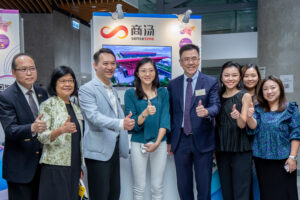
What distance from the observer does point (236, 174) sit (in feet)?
7.72

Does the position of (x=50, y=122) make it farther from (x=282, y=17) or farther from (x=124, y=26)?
(x=282, y=17)

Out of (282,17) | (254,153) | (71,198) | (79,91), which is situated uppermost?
(282,17)

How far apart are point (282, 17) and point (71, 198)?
5378 mm

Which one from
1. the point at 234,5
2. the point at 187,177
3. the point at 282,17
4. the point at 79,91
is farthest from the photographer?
the point at 234,5

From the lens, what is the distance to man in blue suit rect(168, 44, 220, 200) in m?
2.40

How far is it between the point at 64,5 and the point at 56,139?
8004 millimetres

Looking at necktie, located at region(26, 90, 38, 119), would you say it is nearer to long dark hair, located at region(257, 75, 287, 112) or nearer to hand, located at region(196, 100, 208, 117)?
hand, located at region(196, 100, 208, 117)

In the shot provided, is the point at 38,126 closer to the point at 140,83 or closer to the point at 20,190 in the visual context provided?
the point at 20,190

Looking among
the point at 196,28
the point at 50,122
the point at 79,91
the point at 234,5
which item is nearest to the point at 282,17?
the point at 196,28

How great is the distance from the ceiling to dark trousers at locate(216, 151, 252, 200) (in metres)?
7.15

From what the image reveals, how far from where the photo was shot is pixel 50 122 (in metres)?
1.94

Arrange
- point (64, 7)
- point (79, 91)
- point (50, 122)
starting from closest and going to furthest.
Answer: point (50, 122), point (79, 91), point (64, 7)

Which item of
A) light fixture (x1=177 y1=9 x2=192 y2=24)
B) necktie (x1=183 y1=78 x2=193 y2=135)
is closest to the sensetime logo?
light fixture (x1=177 y1=9 x2=192 y2=24)

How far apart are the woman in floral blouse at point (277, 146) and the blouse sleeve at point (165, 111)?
708 millimetres
